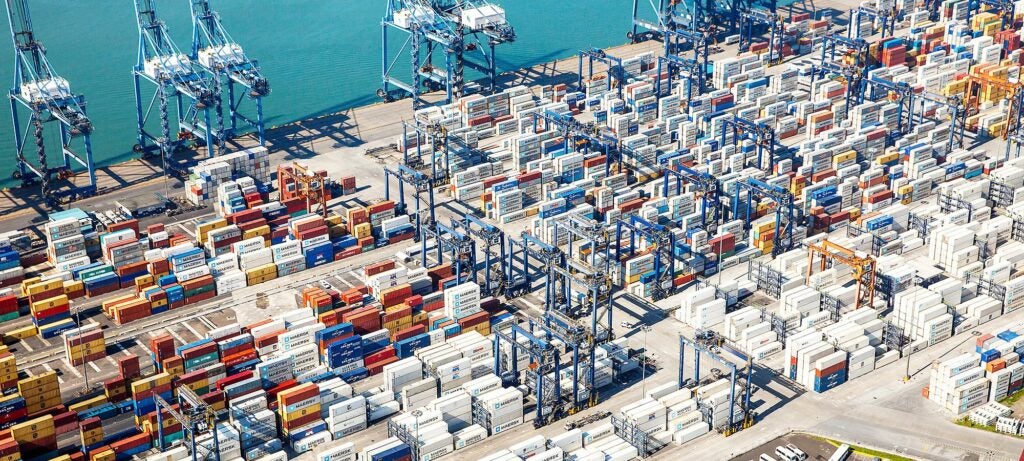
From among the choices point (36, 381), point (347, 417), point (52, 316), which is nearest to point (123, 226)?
point (52, 316)

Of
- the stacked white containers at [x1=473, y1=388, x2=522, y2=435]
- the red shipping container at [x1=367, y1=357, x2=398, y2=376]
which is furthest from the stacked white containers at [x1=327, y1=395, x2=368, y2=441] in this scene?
the stacked white containers at [x1=473, y1=388, x2=522, y2=435]

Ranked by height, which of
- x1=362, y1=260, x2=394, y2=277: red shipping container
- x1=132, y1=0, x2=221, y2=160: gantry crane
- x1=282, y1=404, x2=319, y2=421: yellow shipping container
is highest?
x1=132, y1=0, x2=221, y2=160: gantry crane

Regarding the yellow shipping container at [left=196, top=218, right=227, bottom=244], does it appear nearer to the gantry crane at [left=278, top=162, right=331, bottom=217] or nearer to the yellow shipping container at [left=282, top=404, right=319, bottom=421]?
the gantry crane at [left=278, top=162, right=331, bottom=217]

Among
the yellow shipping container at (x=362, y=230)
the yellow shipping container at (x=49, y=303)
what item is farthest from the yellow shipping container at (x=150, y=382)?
the yellow shipping container at (x=362, y=230)

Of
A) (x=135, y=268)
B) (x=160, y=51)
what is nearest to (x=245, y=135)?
(x=160, y=51)

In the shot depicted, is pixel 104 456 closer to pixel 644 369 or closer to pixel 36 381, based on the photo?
pixel 36 381

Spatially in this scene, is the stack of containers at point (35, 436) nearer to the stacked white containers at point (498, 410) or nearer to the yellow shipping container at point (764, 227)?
the stacked white containers at point (498, 410)
